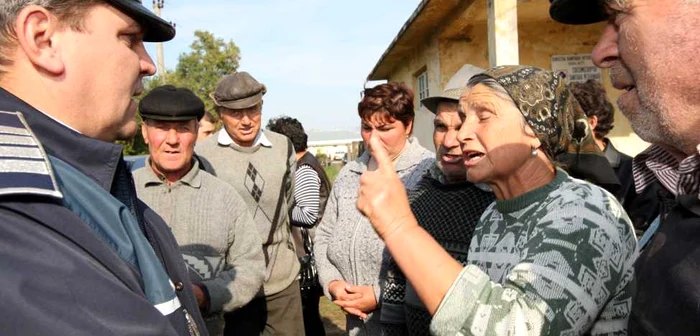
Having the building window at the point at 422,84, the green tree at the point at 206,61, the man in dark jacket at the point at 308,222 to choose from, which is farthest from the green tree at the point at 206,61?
the man in dark jacket at the point at 308,222

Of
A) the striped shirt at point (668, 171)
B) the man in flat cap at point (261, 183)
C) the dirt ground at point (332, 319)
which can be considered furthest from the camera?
the dirt ground at point (332, 319)

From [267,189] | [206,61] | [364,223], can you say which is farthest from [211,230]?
[206,61]

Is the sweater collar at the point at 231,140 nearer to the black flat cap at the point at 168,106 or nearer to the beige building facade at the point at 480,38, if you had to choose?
the black flat cap at the point at 168,106

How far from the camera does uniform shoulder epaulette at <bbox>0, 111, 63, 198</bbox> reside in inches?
39.7

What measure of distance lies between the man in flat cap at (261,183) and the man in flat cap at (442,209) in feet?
4.09

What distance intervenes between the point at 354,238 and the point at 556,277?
178cm

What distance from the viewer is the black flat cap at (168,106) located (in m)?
3.23

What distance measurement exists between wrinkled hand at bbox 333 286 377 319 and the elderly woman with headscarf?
1.04 m

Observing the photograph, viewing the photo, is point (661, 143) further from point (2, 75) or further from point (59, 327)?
point (2, 75)

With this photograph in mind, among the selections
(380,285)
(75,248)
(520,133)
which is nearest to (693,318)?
(520,133)

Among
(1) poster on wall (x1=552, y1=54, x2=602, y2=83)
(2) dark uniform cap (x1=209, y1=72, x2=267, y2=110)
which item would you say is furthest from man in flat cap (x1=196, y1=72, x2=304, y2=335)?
(1) poster on wall (x1=552, y1=54, x2=602, y2=83)

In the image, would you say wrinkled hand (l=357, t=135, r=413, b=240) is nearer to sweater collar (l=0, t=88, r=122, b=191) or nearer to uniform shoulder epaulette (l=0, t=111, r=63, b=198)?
sweater collar (l=0, t=88, r=122, b=191)

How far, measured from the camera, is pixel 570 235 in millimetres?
1683

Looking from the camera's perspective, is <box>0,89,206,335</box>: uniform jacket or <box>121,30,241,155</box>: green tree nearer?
<box>0,89,206,335</box>: uniform jacket
